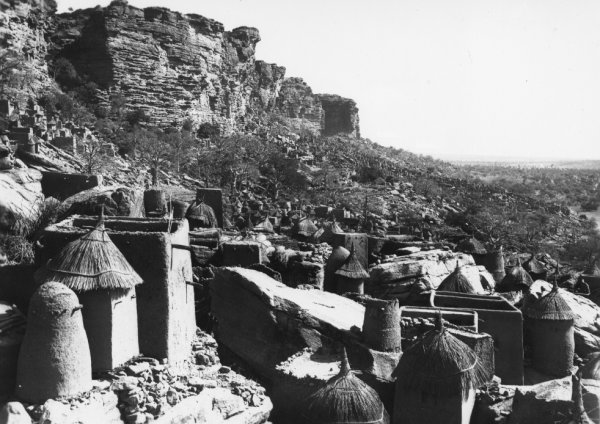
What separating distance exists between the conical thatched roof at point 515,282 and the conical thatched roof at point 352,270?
5.63m

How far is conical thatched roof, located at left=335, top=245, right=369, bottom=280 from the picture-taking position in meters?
19.0

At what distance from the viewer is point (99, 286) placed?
1034 centimetres

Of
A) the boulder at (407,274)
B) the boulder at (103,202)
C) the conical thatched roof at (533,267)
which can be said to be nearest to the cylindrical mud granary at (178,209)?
the boulder at (103,202)

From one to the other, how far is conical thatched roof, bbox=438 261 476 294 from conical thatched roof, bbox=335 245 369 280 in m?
2.28

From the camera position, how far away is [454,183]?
250 ft

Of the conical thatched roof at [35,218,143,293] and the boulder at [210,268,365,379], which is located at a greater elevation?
the conical thatched roof at [35,218,143,293]

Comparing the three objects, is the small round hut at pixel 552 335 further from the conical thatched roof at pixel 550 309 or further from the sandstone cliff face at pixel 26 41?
the sandstone cliff face at pixel 26 41

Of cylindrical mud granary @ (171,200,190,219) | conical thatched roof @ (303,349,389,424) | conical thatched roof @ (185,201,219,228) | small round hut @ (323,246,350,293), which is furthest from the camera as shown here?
conical thatched roof @ (185,201,219,228)

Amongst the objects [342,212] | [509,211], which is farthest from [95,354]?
[509,211]

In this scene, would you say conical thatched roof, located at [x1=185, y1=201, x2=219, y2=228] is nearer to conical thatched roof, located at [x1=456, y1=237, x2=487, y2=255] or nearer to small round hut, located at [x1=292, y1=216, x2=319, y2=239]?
small round hut, located at [x1=292, y1=216, x2=319, y2=239]

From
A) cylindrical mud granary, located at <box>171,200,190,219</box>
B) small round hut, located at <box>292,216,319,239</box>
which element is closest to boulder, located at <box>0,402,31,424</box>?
cylindrical mud granary, located at <box>171,200,190,219</box>

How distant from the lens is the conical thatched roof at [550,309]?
16719mm

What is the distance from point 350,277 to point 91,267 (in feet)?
32.0

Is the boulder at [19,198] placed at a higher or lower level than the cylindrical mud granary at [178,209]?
higher
